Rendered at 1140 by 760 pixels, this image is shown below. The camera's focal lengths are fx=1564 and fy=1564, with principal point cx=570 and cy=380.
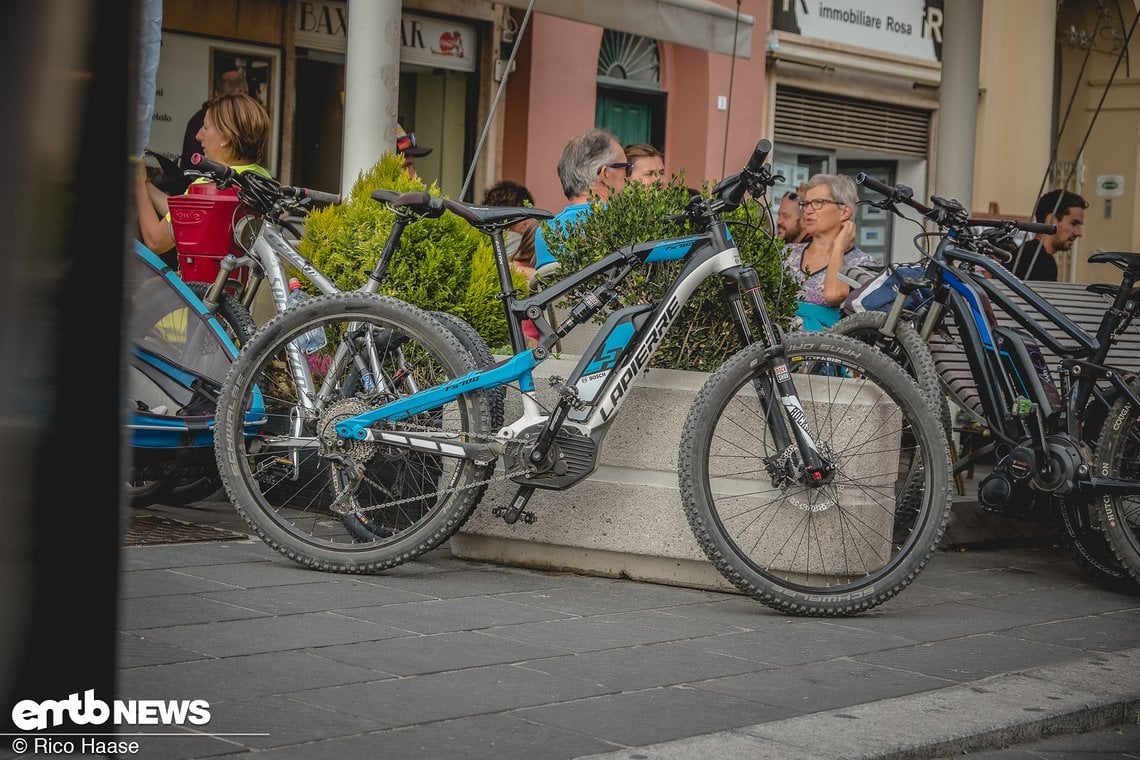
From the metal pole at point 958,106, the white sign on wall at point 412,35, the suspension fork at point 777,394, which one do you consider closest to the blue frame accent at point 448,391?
the suspension fork at point 777,394

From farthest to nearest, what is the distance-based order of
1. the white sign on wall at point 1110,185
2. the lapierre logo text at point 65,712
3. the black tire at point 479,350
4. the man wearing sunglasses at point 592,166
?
the white sign on wall at point 1110,185
the man wearing sunglasses at point 592,166
the black tire at point 479,350
the lapierre logo text at point 65,712

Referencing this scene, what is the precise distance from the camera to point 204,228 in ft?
21.4

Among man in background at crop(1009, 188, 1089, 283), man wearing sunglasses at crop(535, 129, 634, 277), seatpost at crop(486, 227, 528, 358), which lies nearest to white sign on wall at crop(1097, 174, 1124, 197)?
man in background at crop(1009, 188, 1089, 283)

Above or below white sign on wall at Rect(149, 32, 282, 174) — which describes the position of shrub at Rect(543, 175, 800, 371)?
below

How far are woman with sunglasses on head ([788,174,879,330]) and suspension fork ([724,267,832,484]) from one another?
8.37 feet

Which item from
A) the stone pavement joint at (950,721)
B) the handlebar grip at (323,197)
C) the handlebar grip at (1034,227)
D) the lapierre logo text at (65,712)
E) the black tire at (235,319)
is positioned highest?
the handlebar grip at (323,197)

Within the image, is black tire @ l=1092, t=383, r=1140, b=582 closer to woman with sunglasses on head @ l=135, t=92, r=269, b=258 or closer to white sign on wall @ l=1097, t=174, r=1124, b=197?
woman with sunglasses on head @ l=135, t=92, r=269, b=258

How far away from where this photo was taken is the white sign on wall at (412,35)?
12.9 metres

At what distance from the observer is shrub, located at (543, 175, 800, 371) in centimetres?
539

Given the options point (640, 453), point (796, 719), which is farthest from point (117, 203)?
point (640, 453)

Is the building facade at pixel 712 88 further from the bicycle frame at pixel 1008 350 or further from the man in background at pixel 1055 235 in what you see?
the bicycle frame at pixel 1008 350

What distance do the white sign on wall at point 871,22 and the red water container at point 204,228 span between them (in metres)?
11.6

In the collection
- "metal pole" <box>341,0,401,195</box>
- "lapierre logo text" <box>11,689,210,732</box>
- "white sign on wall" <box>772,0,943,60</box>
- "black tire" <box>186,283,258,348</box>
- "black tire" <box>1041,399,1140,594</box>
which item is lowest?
"black tire" <box>1041,399,1140,594</box>

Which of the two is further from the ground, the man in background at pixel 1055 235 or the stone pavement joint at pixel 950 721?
the man in background at pixel 1055 235
